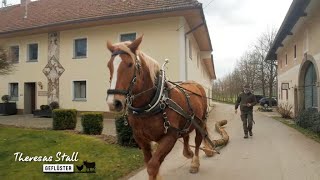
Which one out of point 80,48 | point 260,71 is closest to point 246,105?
point 80,48

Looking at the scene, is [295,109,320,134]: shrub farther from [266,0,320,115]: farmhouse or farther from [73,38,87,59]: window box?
[73,38,87,59]: window box

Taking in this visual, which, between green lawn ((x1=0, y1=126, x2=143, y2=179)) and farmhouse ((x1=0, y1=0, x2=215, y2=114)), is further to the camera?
farmhouse ((x1=0, y1=0, x2=215, y2=114))

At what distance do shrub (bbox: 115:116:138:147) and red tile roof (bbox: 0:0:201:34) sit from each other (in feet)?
30.3

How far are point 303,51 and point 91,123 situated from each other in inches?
514

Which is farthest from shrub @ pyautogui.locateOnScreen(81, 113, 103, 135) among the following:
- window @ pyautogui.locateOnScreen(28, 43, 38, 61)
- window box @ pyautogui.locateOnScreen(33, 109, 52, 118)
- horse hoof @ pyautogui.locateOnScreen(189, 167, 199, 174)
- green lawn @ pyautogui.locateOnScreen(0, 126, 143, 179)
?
window @ pyautogui.locateOnScreen(28, 43, 38, 61)

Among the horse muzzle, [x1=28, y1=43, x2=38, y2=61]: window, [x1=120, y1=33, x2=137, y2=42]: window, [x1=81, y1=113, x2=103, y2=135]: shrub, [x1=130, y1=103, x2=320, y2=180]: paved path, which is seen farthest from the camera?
[x1=28, y1=43, x2=38, y2=61]: window

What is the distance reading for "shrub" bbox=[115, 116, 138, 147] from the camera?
916 centimetres

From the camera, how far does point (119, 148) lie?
29.5ft

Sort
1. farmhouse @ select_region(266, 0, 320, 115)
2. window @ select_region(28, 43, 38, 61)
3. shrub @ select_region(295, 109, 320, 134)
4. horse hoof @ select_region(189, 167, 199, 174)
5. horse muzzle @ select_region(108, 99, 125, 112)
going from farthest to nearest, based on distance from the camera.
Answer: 1. window @ select_region(28, 43, 38, 61)
2. farmhouse @ select_region(266, 0, 320, 115)
3. shrub @ select_region(295, 109, 320, 134)
4. horse hoof @ select_region(189, 167, 199, 174)
5. horse muzzle @ select_region(108, 99, 125, 112)

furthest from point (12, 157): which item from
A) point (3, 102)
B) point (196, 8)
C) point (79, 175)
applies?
point (3, 102)

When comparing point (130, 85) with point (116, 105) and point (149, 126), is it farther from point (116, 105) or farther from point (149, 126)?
point (149, 126)

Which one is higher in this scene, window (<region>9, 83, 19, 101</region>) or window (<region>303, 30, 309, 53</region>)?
window (<region>303, 30, 309, 53</region>)

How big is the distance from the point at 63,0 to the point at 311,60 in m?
19.5

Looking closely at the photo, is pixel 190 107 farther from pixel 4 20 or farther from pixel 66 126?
pixel 4 20
